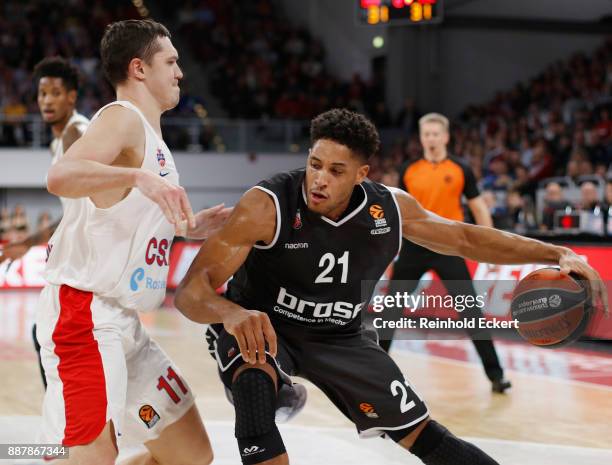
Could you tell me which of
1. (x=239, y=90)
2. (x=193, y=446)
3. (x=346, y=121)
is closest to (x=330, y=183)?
(x=346, y=121)

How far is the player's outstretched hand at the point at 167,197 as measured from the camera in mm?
2889

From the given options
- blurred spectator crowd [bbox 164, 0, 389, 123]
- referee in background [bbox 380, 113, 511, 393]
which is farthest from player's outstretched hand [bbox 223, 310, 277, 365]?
blurred spectator crowd [bbox 164, 0, 389, 123]

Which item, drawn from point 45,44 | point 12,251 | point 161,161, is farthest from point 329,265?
point 45,44

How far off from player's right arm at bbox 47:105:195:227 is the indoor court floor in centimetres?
203

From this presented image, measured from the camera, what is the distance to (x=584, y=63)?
721 inches

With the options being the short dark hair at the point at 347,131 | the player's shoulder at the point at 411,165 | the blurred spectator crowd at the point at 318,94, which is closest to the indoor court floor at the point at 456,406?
the player's shoulder at the point at 411,165

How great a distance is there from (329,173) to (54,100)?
2006 millimetres

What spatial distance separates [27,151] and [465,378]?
1314 centimetres

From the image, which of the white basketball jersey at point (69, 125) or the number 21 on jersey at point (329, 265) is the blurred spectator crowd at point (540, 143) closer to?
the white basketball jersey at point (69, 125)

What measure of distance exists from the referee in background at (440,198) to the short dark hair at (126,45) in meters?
3.49

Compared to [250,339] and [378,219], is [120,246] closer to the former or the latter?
[250,339]

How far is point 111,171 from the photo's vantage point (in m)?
3.00

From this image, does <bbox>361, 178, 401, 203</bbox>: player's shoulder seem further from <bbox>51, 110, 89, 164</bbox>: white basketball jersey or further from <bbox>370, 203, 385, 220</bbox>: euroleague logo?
<bbox>51, 110, 89, 164</bbox>: white basketball jersey

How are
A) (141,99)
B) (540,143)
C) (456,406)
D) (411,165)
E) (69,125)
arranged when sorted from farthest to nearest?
(540,143) < (411,165) < (456,406) < (69,125) < (141,99)
